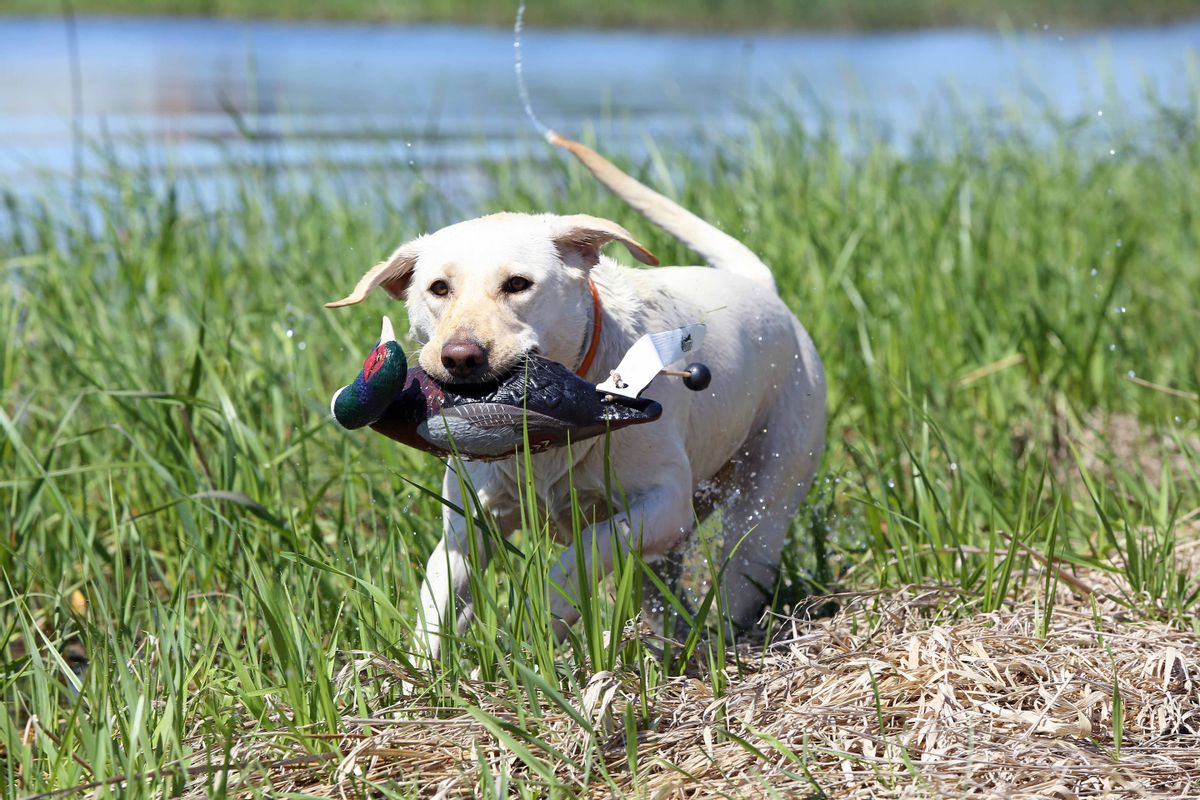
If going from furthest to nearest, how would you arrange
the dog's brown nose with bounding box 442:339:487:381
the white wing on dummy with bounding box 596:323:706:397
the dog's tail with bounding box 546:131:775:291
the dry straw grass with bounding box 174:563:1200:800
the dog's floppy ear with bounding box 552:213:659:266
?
the dog's tail with bounding box 546:131:775:291 < the dog's floppy ear with bounding box 552:213:659:266 < the white wing on dummy with bounding box 596:323:706:397 < the dog's brown nose with bounding box 442:339:487:381 < the dry straw grass with bounding box 174:563:1200:800

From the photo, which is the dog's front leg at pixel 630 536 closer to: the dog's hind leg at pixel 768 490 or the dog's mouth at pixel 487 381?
the dog's mouth at pixel 487 381

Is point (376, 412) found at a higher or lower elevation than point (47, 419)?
higher

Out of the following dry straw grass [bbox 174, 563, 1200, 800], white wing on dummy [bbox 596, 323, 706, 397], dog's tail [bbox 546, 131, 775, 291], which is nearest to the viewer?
dry straw grass [bbox 174, 563, 1200, 800]

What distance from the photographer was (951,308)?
543 cm

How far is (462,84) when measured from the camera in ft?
48.4

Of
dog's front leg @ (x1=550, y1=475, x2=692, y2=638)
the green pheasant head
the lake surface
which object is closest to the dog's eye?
the green pheasant head

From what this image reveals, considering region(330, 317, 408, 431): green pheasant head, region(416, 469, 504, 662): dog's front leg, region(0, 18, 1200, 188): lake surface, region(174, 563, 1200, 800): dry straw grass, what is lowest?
region(174, 563, 1200, 800): dry straw grass

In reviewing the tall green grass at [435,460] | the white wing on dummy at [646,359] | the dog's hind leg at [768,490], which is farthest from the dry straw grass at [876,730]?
the dog's hind leg at [768,490]

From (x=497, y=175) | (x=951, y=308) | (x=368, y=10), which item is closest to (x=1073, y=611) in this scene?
(x=951, y=308)

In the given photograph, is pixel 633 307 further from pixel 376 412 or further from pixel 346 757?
pixel 346 757

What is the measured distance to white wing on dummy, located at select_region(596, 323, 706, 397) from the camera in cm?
286

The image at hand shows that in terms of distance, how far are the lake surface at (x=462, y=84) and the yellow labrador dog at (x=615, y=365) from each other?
109 inches

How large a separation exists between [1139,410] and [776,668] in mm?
2696

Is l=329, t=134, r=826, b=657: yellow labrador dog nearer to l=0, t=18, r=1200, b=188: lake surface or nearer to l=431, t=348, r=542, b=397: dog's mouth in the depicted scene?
l=431, t=348, r=542, b=397: dog's mouth
